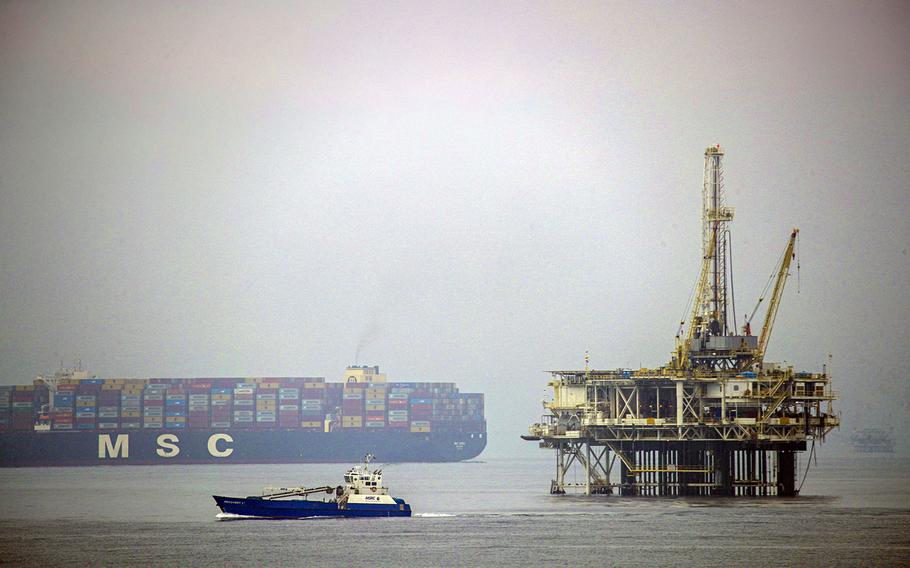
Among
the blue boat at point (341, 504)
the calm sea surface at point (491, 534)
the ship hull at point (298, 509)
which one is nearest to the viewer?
the calm sea surface at point (491, 534)

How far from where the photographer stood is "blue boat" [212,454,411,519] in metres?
96.9

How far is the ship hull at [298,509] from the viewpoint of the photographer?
9675 centimetres

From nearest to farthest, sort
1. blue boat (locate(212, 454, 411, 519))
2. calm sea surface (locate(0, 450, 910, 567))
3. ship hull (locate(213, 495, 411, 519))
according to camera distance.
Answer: calm sea surface (locate(0, 450, 910, 567))
ship hull (locate(213, 495, 411, 519))
blue boat (locate(212, 454, 411, 519))

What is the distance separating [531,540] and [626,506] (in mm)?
19241

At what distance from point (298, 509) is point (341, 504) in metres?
3.19

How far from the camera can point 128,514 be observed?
Result: 10956 centimetres

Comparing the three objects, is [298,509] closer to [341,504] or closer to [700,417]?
[341,504]

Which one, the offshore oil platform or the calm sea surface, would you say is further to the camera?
the offshore oil platform

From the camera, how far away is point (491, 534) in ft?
Result: 290

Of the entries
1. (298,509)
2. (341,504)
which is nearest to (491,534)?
(341,504)

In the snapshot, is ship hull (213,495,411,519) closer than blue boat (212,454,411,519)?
Yes

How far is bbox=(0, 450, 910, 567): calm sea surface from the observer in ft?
251

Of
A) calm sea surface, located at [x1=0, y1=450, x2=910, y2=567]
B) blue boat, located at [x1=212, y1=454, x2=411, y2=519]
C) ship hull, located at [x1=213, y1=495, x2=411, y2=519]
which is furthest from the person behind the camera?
blue boat, located at [x1=212, y1=454, x2=411, y2=519]

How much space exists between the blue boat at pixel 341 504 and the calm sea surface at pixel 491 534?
0.97 meters
